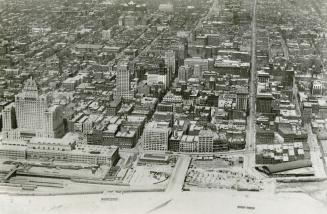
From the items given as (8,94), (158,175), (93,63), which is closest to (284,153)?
(158,175)

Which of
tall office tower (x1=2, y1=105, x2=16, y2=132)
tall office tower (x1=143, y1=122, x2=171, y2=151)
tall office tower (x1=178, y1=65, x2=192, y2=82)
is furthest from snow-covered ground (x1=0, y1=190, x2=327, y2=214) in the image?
tall office tower (x1=178, y1=65, x2=192, y2=82)

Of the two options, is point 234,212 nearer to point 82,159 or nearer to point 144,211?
point 144,211

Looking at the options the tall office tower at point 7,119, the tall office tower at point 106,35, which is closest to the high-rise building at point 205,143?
the tall office tower at point 7,119

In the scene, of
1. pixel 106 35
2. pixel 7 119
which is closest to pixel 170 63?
pixel 106 35

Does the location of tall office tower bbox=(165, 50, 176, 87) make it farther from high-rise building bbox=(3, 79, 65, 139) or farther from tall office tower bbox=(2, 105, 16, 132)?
tall office tower bbox=(2, 105, 16, 132)

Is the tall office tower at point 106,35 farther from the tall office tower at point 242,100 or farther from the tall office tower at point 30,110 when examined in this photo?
the tall office tower at point 30,110

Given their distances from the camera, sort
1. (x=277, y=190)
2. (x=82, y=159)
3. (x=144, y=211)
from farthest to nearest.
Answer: (x=82, y=159) → (x=277, y=190) → (x=144, y=211)
